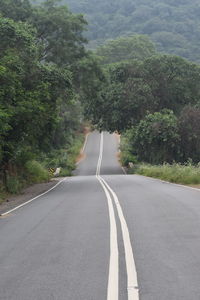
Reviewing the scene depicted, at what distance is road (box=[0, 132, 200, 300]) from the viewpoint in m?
6.16

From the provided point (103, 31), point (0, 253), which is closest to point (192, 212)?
point (0, 253)

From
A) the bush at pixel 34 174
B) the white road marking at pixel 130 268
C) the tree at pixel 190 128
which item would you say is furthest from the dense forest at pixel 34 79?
the white road marking at pixel 130 268

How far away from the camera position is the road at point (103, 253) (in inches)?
242

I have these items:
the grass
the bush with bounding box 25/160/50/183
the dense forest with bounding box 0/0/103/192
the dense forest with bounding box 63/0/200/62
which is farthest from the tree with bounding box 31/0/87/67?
the dense forest with bounding box 63/0/200/62

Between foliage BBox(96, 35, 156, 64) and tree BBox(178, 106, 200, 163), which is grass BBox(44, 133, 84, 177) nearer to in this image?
tree BBox(178, 106, 200, 163)

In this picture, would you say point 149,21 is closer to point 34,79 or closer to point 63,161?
point 63,161

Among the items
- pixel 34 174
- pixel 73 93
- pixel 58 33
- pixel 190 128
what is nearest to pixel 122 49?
pixel 190 128

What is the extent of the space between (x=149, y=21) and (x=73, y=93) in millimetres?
140662

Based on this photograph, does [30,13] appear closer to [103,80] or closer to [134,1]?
[103,80]

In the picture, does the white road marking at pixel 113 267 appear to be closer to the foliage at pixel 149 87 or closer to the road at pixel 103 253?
the road at pixel 103 253

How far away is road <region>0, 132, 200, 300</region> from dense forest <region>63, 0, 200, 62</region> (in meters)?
133

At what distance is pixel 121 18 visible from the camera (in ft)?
557

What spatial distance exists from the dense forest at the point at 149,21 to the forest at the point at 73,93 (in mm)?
92235

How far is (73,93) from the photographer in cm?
3119
